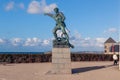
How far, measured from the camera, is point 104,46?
84.4 meters

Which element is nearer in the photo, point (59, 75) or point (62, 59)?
point (59, 75)

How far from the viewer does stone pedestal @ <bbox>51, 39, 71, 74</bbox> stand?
22.7 meters

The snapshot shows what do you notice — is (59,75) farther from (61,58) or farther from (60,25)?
(60,25)

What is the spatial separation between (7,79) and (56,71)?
16.0ft

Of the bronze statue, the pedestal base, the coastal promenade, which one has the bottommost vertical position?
the coastal promenade

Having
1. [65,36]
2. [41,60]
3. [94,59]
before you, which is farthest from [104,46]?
[65,36]

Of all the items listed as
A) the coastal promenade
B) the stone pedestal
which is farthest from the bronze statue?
the coastal promenade

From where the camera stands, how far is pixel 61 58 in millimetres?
22734

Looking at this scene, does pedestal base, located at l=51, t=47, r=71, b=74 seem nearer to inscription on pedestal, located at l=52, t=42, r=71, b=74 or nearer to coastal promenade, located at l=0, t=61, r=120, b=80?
inscription on pedestal, located at l=52, t=42, r=71, b=74

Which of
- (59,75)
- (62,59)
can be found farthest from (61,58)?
(59,75)

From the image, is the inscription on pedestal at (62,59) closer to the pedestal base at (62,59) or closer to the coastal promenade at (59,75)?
the pedestal base at (62,59)

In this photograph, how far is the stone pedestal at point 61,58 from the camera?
22.7 m

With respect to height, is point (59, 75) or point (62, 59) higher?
point (62, 59)

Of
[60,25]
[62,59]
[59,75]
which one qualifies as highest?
[60,25]
